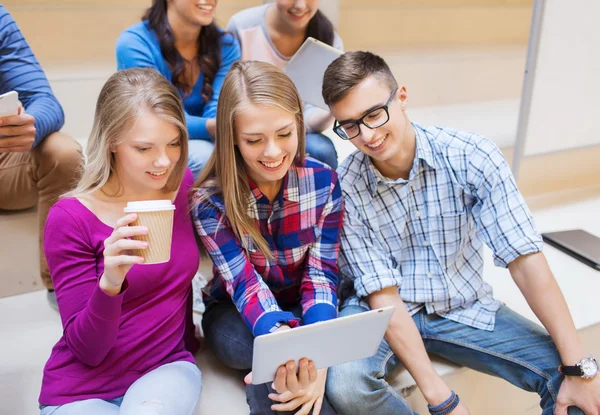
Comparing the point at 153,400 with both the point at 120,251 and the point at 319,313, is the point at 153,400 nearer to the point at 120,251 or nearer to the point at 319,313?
the point at 120,251

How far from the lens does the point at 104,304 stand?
3.70 feet

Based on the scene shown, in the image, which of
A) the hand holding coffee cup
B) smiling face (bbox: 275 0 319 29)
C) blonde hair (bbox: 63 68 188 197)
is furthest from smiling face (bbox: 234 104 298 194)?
smiling face (bbox: 275 0 319 29)

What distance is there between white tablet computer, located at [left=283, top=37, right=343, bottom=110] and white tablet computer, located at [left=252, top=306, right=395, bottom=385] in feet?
2.76

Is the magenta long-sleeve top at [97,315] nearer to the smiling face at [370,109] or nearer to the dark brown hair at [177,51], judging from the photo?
the smiling face at [370,109]

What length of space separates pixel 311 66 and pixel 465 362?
0.96 m

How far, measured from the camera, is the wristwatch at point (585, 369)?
1335mm

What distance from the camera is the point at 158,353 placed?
1.33 m

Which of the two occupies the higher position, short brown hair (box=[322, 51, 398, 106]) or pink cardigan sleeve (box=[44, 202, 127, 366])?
short brown hair (box=[322, 51, 398, 106])

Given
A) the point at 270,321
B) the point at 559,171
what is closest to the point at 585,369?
the point at 270,321

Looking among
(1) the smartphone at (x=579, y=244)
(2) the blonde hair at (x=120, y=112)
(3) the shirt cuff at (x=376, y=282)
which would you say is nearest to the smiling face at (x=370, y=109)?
(3) the shirt cuff at (x=376, y=282)

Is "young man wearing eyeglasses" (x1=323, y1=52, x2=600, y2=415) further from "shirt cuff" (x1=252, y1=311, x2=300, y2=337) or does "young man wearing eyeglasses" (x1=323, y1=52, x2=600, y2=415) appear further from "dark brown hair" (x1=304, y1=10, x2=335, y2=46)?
"dark brown hair" (x1=304, y1=10, x2=335, y2=46)

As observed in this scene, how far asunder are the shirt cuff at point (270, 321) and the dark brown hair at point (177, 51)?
2.95 feet

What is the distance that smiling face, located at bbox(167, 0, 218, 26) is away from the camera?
1813 mm

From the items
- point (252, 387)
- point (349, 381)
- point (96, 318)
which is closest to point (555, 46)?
point (349, 381)
